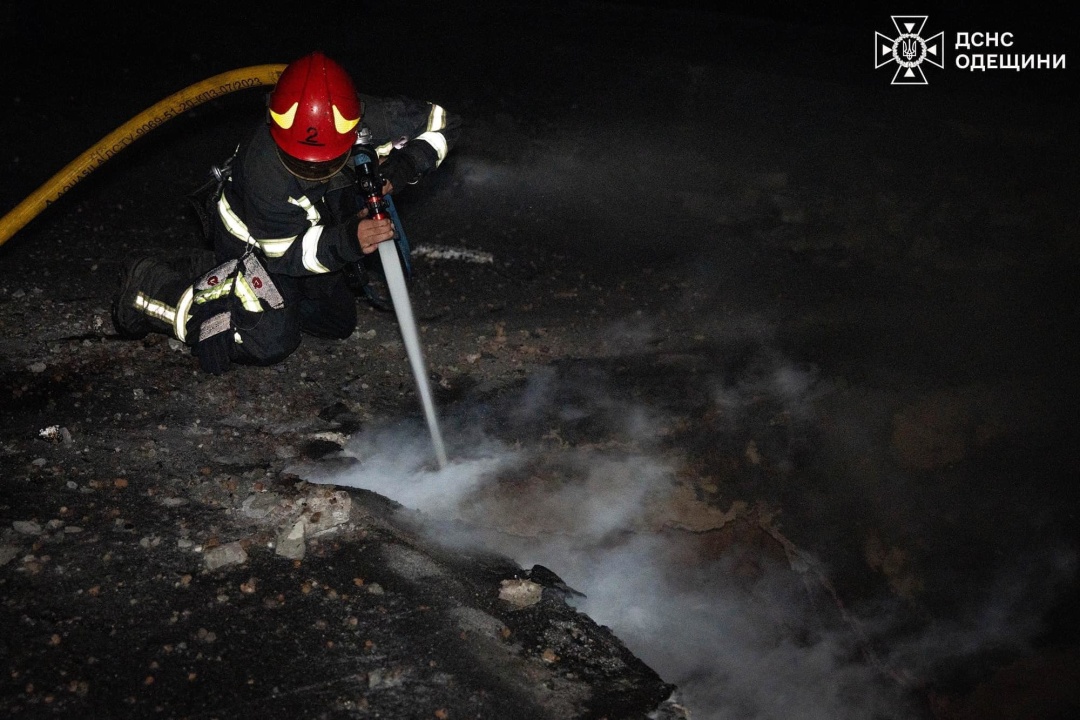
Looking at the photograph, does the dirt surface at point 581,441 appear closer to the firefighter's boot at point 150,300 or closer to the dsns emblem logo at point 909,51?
the firefighter's boot at point 150,300

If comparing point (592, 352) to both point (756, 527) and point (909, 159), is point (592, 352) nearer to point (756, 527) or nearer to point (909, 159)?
point (756, 527)

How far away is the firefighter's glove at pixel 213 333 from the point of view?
383cm

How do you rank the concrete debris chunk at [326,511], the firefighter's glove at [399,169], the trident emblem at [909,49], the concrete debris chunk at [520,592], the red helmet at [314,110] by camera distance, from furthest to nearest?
the trident emblem at [909,49] → the firefighter's glove at [399,169] → the red helmet at [314,110] → the concrete debris chunk at [326,511] → the concrete debris chunk at [520,592]

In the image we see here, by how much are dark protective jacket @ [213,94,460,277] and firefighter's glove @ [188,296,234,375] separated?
0.30m

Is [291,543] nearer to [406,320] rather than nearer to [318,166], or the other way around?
[406,320]

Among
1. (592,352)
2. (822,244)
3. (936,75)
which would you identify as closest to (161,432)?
(592,352)

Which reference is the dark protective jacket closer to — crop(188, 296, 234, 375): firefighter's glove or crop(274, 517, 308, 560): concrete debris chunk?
crop(188, 296, 234, 375): firefighter's glove

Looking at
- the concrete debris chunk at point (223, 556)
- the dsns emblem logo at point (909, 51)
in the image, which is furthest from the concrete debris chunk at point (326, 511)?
the dsns emblem logo at point (909, 51)

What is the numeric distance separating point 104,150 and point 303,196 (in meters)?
1.11

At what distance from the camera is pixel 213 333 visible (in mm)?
3836

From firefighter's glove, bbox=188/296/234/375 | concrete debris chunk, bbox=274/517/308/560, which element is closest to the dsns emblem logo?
firefighter's glove, bbox=188/296/234/375

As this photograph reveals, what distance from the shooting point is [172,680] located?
2502 mm

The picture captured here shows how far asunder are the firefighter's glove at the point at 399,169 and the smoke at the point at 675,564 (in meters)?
1.22

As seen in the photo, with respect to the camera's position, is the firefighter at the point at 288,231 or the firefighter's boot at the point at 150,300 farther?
the firefighter's boot at the point at 150,300
